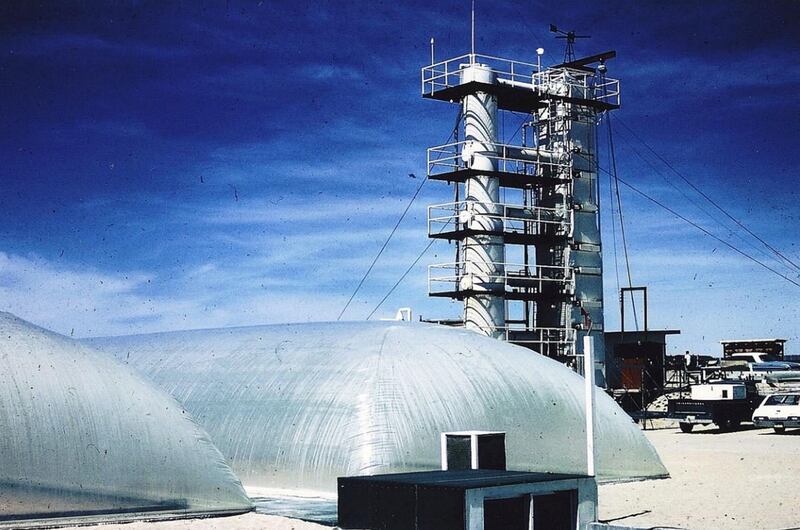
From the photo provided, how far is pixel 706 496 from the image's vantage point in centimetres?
2056

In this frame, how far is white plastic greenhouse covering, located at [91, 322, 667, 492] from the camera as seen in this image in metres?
19.4

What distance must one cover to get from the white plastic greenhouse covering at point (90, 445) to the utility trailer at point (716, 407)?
25275mm

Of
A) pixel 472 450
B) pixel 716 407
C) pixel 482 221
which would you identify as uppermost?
pixel 482 221

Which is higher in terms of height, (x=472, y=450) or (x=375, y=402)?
(x=375, y=402)

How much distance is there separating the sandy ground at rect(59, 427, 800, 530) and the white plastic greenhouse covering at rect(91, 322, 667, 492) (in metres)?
1.50

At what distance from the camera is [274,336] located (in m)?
24.9

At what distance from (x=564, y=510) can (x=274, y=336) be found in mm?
12451

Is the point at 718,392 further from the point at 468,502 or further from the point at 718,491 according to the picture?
the point at 468,502

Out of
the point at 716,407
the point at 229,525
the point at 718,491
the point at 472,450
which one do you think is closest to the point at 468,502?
the point at 472,450

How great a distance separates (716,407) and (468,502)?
28.6 metres

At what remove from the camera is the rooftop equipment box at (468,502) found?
12.2 meters

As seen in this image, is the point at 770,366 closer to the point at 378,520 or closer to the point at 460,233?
the point at 460,233

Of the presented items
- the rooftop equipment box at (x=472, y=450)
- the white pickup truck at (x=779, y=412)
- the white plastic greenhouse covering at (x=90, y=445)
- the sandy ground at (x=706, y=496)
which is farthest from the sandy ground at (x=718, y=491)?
the white plastic greenhouse covering at (x=90, y=445)

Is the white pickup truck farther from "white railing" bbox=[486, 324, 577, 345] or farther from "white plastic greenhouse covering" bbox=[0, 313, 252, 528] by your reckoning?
"white plastic greenhouse covering" bbox=[0, 313, 252, 528]
